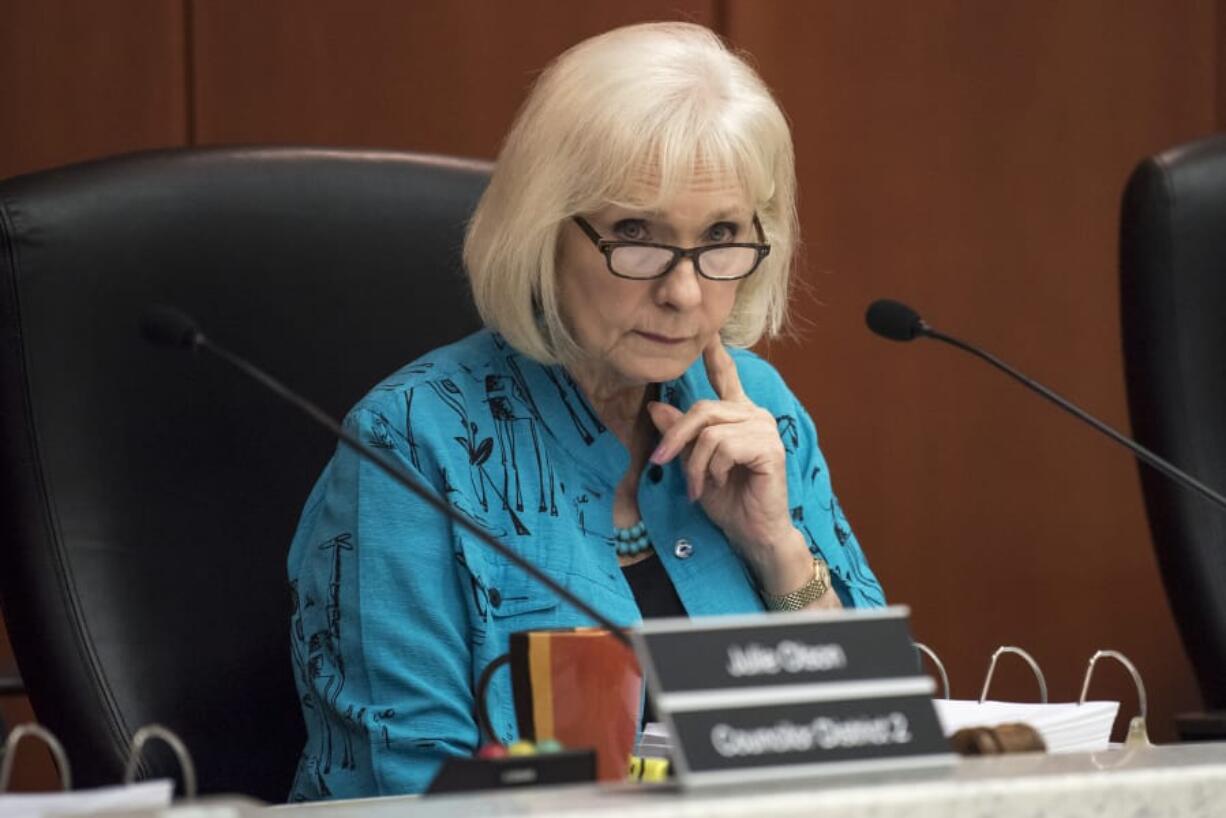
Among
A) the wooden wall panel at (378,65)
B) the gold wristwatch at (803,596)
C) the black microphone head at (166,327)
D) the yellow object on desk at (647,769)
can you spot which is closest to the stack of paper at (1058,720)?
the yellow object on desk at (647,769)

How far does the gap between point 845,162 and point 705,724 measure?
2.08 metres

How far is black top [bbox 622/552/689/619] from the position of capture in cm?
168

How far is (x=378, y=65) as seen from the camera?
104 inches

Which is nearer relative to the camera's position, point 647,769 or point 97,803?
point 97,803

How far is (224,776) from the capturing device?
161 cm

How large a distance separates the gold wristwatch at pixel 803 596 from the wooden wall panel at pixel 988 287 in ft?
3.72

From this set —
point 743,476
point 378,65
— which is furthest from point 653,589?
point 378,65

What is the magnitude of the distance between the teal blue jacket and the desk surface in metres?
0.53

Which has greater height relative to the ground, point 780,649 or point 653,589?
point 780,649

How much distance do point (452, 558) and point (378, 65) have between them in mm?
1275

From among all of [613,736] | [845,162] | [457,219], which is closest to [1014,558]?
[845,162]

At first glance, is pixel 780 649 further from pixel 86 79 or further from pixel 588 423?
pixel 86 79

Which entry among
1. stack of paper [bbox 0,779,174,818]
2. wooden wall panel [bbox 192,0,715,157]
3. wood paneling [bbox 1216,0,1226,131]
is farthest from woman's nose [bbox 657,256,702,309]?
wood paneling [bbox 1216,0,1226,131]

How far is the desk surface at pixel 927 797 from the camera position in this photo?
80 cm
